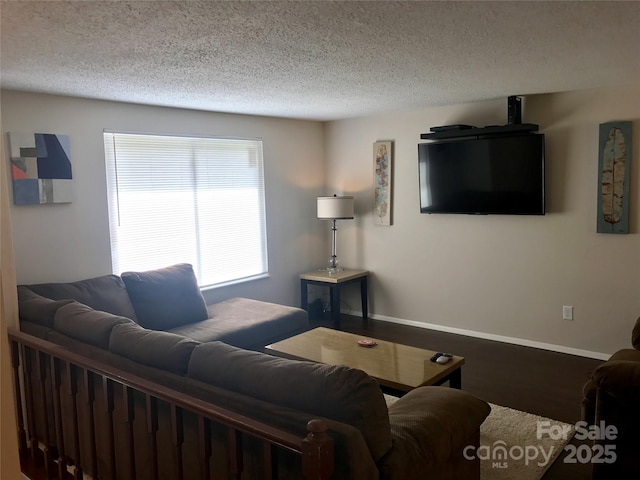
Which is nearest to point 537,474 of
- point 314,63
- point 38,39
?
point 314,63

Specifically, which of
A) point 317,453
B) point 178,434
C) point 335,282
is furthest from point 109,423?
point 335,282

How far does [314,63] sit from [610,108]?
8.56 ft

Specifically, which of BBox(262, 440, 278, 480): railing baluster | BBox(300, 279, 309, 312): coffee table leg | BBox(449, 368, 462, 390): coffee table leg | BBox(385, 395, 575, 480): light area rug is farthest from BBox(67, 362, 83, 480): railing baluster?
BBox(300, 279, 309, 312): coffee table leg

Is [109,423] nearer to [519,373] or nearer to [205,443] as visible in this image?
[205,443]

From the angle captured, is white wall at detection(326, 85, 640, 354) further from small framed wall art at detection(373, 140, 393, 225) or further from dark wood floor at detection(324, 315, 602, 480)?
dark wood floor at detection(324, 315, 602, 480)

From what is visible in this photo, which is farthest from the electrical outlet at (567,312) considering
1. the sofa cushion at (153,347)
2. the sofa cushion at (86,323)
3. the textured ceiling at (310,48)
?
the sofa cushion at (86,323)

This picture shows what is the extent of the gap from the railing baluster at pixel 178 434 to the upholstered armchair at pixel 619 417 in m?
1.84

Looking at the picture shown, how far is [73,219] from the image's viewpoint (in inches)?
157

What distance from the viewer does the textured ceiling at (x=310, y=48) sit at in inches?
85.5

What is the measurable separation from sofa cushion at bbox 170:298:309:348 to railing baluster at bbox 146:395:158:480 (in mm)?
1646

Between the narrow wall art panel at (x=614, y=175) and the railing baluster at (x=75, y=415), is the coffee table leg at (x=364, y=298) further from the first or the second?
the railing baluster at (x=75, y=415)

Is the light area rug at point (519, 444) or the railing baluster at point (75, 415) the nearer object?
the railing baluster at point (75, 415)

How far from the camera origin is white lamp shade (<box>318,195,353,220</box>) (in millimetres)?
5559

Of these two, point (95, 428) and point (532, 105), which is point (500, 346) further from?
point (95, 428)
